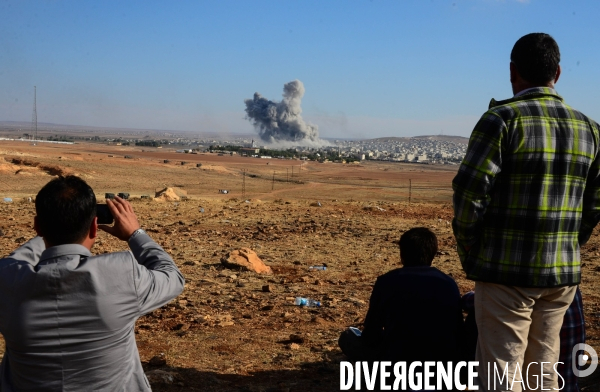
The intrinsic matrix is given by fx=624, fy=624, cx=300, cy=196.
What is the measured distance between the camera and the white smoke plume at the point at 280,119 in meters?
115

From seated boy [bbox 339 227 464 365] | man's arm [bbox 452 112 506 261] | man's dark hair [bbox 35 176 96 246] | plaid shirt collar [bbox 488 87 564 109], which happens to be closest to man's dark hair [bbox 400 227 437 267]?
seated boy [bbox 339 227 464 365]

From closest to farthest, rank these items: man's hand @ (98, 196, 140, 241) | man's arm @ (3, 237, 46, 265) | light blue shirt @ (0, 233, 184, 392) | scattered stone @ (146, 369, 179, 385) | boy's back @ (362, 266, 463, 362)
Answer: light blue shirt @ (0, 233, 184, 392) → man's arm @ (3, 237, 46, 265) → man's hand @ (98, 196, 140, 241) → boy's back @ (362, 266, 463, 362) → scattered stone @ (146, 369, 179, 385)

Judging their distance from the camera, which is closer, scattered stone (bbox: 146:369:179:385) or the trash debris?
scattered stone (bbox: 146:369:179:385)

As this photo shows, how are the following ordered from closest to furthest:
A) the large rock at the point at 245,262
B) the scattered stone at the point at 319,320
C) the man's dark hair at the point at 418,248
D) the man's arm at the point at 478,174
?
the man's arm at the point at 478,174, the man's dark hair at the point at 418,248, the scattered stone at the point at 319,320, the large rock at the point at 245,262

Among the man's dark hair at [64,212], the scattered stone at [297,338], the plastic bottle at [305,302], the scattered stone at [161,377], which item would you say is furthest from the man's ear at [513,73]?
the plastic bottle at [305,302]

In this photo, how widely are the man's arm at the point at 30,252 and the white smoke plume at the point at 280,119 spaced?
112 meters

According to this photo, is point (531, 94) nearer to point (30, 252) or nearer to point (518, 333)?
point (518, 333)

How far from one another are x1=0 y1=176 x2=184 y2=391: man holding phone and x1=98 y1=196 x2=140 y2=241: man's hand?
0.41 feet

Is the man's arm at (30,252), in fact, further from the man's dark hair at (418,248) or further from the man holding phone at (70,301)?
the man's dark hair at (418,248)

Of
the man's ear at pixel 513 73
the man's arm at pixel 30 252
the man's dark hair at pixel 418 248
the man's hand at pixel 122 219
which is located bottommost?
the man's dark hair at pixel 418 248

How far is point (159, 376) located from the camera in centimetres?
428

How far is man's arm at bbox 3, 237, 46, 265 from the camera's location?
2.16m

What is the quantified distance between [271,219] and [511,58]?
11.3m

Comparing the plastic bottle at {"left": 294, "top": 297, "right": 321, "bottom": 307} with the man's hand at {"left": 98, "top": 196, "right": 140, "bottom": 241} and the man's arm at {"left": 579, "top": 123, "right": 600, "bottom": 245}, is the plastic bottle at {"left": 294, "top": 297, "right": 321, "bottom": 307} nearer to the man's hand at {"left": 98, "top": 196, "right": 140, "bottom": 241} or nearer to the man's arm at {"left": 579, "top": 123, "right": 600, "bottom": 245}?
the man's arm at {"left": 579, "top": 123, "right": 600, "bottom": 245}
